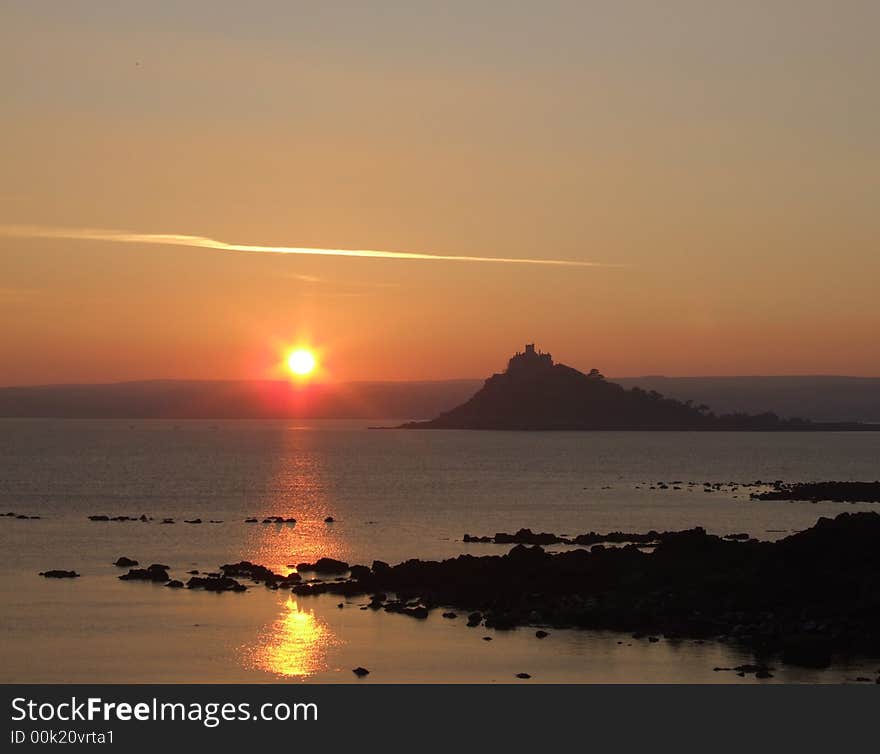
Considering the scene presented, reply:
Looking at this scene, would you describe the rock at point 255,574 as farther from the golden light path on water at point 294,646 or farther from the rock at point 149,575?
the golden light path on water at point 294,646

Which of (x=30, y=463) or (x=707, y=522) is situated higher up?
(x=30, y=463)

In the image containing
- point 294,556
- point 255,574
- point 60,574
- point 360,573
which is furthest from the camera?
point 294,556

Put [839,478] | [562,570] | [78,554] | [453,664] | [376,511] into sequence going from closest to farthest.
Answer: [453,664] < [562,570] < [78,554] < [376,511] < [839,478]

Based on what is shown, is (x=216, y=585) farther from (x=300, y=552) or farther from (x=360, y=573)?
(x=300, y=552)

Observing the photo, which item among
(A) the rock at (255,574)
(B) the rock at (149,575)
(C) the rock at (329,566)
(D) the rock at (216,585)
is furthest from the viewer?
(C) the rock at (329,566)

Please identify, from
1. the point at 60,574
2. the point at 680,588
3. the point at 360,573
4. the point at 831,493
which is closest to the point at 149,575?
the point at 60,574

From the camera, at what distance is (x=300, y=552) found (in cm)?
6831

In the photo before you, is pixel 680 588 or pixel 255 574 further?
pixel 255 574

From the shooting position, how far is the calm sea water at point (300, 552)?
121 ft

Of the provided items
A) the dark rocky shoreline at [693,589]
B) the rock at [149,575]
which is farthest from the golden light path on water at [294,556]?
the rock at [149,575]
